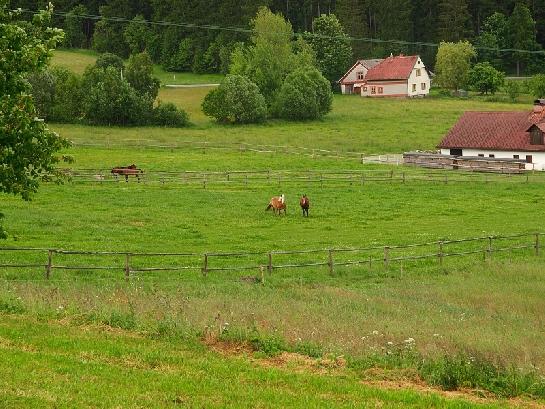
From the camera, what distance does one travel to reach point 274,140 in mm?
69875

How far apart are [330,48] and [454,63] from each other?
54.7 feet

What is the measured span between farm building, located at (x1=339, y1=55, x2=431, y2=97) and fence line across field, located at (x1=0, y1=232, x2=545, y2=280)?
6974 cm

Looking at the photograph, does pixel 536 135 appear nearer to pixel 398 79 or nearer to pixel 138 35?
pixel 398 79

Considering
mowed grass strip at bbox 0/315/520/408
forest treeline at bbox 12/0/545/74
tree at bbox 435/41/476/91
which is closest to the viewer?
mowed grass strip at bbox 0/315/520/408

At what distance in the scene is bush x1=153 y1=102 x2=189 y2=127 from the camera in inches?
3022

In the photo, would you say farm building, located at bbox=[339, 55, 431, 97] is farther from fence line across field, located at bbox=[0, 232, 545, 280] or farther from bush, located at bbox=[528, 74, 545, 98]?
fence line across field, located at bbox=[0, 232, 545, 280]

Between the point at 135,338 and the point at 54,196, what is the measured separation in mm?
27439

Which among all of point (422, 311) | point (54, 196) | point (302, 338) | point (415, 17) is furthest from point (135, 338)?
point (415, 17)

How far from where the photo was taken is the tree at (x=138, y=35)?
122 metres

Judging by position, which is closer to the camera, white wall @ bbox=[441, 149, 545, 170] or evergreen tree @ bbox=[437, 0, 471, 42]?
white wall @ bbox=[441, 149, 545, 170]

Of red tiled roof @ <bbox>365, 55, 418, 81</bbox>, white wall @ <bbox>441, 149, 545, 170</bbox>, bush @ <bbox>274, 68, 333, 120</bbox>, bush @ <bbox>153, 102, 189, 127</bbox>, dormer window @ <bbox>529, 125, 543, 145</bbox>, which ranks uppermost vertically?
red tiled roof @ <bbox>365, 55, 418, 81</bbox>

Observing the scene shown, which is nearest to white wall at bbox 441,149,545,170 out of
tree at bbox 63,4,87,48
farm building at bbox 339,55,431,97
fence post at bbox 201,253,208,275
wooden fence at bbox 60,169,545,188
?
wooden fence at bbox 60,169,545,188

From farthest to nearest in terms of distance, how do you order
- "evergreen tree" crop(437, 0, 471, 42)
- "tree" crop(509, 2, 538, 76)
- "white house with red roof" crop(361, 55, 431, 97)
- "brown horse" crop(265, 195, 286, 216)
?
"evergreen tree" crop(437, 0, 471, 42), "tree" crop(509, 2, 538, 76), "white house with red roof" crop(361, 55, 431, 97), "brown horse" crop(265, 195, 286, 216)

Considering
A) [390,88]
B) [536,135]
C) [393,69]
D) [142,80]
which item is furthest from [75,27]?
[536,135]
